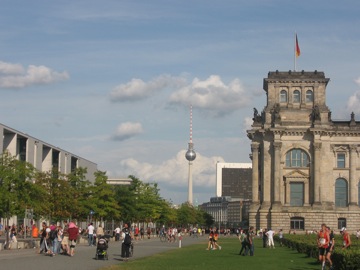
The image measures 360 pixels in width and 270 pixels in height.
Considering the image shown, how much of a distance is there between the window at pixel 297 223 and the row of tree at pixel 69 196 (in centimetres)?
2434

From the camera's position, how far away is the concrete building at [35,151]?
112500 millimetres

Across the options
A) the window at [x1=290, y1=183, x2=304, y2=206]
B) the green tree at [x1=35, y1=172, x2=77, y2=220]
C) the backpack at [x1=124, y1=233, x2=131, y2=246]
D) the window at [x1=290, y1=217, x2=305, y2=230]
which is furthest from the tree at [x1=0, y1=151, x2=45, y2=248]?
the window at [x1=290, y1=183, x2=304, y2=206]

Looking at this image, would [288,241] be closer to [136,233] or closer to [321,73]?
[136,233]

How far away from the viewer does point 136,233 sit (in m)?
105

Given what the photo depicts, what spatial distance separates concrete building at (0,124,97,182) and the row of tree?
8.89 meters

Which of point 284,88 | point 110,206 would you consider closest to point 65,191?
point 110,206

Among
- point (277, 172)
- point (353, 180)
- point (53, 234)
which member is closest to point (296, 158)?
point (277, 172)

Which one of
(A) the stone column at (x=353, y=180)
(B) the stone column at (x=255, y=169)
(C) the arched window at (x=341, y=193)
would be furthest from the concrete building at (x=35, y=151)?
(A) the stone column at (x=353, y=180)

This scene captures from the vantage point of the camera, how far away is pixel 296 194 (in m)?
121

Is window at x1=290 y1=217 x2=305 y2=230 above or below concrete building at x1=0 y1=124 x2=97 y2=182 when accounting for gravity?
below

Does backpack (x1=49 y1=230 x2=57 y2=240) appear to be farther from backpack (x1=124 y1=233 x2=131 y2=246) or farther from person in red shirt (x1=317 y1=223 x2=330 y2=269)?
person in red shirt (x1=317 y1=223 x2=330 y2=269)

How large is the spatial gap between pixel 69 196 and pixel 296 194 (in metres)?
49.1

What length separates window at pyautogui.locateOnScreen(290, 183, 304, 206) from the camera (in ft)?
395

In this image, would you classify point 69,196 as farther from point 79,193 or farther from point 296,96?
point 296,96
